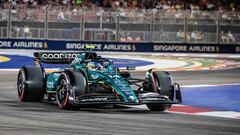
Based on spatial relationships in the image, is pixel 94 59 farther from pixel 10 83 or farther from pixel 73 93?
pixel 10 83

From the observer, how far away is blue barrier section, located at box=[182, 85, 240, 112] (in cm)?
1388

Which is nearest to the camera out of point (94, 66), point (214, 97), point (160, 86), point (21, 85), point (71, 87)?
point (71, 87)

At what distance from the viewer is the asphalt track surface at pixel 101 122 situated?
905cm

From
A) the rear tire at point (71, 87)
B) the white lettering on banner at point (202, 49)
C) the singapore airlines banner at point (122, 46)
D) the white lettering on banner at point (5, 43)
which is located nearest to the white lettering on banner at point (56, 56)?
the rear tire at point (71, 87)

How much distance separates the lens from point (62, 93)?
488 inches

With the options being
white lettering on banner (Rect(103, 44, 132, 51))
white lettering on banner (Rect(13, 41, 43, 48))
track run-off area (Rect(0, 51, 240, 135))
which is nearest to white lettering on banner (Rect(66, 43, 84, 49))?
white lettering on banner (Rect(13, 41, 43, 48))

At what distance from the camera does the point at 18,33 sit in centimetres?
3612

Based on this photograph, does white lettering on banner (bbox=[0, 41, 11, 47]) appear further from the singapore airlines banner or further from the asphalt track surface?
the asphalt track surface

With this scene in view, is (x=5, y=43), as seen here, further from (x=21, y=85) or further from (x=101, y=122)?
(x=101, y=122)

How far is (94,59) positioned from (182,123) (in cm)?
333

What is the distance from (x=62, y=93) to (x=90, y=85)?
547 mm

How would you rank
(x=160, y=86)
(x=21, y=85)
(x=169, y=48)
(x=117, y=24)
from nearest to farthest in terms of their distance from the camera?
(x=160, y=86) → (x=21, y=85) → (x=117, y=24) → (x=169, y=48)

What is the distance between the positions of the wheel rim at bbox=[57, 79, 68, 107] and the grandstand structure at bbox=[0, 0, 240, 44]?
77.2ft

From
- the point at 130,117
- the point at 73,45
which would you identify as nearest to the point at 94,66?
the point at 130,117
